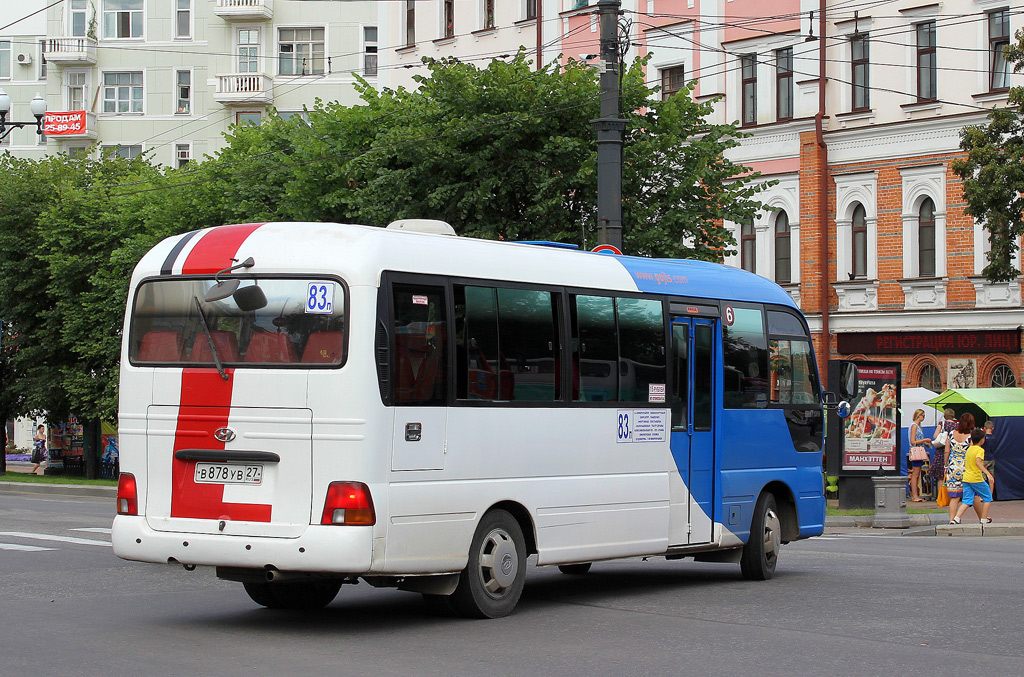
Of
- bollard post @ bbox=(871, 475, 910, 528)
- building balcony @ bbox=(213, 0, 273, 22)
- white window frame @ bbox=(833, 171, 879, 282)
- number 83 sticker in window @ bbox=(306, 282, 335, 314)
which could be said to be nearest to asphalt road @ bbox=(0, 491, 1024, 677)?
number 83 sticker in window @ bbox=(306, 282, 335, 314)

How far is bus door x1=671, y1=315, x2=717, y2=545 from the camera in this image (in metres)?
13.3

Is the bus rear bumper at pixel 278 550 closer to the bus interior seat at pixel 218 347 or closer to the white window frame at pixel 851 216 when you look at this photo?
the bus interior seat at pixel 218 347

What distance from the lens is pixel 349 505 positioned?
9984 mm

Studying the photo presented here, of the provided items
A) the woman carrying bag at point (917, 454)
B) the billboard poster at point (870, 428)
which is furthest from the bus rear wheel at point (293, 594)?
the woman carrying bag at point (917, 454)

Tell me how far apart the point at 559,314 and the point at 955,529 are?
489 inches

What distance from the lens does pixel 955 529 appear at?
2245 cm

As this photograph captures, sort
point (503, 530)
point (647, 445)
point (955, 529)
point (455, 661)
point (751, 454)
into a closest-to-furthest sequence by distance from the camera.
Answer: point (455, 661)
point (503, 530)
point (647, 445)
point (751, 454)
point (955, 529)

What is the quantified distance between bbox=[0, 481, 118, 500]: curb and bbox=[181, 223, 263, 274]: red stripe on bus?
2371cm

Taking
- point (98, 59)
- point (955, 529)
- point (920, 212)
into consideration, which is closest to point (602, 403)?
point (955, 529)

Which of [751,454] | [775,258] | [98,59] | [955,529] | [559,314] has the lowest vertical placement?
[955,529]

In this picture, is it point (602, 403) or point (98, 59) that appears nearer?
point (602, 403)

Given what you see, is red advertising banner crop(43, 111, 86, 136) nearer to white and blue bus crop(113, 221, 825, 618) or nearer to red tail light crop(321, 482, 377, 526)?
white and blue bus crop(113, 221, 825, 618)

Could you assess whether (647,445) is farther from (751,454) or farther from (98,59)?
(98,59)

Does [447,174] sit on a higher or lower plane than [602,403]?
higher
